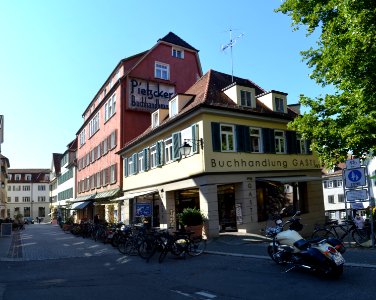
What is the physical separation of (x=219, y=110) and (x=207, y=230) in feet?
19.2

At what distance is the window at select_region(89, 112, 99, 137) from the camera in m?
39.9

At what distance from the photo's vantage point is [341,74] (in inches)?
612

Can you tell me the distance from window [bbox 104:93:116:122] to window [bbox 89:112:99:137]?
13.5 feet

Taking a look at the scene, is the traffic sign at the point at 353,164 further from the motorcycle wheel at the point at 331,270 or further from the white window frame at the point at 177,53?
the white window frame at the point at 177,53

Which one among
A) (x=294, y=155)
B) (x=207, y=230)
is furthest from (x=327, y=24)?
(x=207, y=230)

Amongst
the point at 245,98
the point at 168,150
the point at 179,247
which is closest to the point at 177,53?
the point at 168,150

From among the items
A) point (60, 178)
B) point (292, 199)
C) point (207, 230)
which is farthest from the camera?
point (60, 178)

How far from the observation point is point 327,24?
53.9 feet

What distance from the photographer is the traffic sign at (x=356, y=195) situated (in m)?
12.4

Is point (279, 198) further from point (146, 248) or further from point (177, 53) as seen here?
point (177, 53)

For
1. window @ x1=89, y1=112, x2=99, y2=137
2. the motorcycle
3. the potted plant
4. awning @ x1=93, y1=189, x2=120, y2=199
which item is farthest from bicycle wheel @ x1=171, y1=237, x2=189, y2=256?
window @ x1=89, y1=112, x2=99, y2=137

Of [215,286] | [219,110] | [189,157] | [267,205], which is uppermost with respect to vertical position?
[219,110]

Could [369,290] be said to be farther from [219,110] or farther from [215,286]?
[219,110]

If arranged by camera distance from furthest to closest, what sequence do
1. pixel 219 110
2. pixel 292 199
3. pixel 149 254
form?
pixel 292 199 < pixel 219 110 < pixel 149 254
